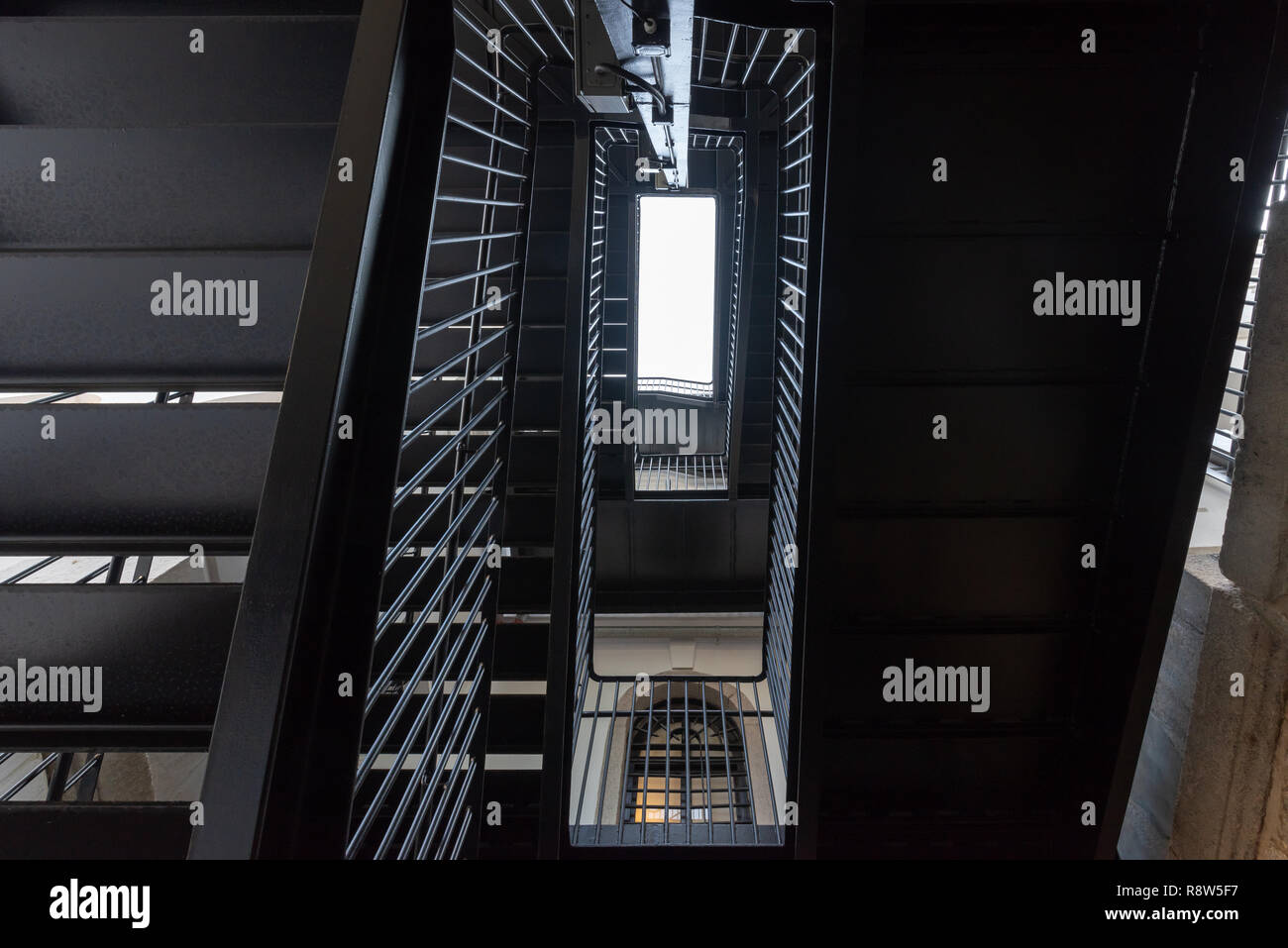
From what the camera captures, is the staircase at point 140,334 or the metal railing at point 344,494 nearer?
the metal railing at point 344,494

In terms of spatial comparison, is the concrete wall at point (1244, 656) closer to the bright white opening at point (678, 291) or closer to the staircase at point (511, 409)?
the staircase at point (511, 409)

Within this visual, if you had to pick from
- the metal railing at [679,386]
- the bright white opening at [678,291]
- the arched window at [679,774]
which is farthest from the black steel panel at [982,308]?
the metal railing at [679,386]

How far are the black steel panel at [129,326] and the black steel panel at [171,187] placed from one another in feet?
0.44

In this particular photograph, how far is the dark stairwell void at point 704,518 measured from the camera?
292cm

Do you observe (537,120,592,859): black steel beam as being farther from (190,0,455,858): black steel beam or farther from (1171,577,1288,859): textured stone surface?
(1171,577,1288,859): textured stone surface

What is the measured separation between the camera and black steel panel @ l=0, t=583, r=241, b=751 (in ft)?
4.36

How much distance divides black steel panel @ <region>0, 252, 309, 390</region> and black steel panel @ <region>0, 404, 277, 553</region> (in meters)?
0.11

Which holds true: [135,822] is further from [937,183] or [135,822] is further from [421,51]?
[937,183]

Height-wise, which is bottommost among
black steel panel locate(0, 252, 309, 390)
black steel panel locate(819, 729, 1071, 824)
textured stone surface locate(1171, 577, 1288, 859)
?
black steel panel locate(819, 729, 1071, 824)

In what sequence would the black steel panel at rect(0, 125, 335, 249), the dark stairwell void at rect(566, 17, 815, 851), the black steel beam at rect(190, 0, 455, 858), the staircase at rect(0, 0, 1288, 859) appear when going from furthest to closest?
the dark stairwell void at rect(566, 17, 815, 851) → the black steel panel at rect(0, 125, 335, 249) → the staircase at rect(0, 0, 1288, 859) → the black steel beam at rect(190, 0, 455, 858)

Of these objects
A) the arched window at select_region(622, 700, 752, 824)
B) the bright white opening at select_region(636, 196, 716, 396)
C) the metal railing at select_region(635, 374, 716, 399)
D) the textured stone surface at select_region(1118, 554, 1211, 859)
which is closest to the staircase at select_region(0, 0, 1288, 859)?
the textured stone surface at select_region(1118, 554, 1211, 859)

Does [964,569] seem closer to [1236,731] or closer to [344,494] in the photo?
A: [1236,731]

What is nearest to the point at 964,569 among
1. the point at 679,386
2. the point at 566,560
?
the point at 566,560

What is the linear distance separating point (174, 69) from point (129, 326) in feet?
2.50
